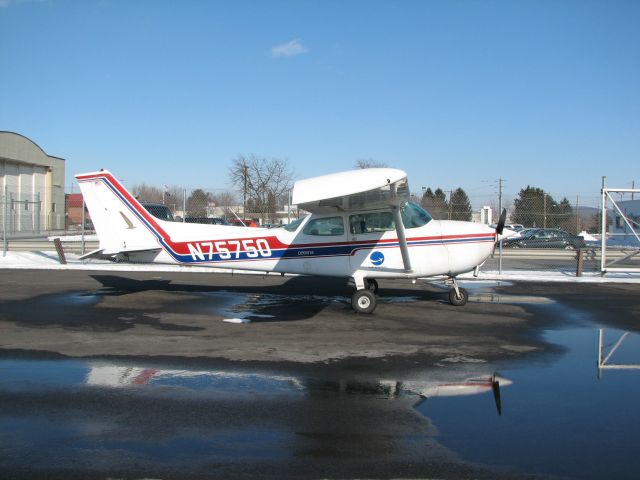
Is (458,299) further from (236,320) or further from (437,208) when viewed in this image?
(437,208)

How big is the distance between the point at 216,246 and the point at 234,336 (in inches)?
140

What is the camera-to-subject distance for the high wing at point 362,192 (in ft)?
26.6

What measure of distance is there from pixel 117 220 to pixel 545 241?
2211cm

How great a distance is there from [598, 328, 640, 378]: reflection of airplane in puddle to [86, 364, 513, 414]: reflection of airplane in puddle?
1.56m

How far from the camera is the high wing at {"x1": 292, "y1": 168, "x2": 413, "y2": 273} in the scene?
8102mm

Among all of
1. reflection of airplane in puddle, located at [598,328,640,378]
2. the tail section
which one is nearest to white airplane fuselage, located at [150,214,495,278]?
the tail section

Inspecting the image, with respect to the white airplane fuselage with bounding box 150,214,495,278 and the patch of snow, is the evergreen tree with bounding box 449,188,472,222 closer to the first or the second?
the white airplane fuselage with bounding box 150,214,495,278

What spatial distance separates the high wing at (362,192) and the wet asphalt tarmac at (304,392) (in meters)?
1.97

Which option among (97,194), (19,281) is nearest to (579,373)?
(97,194)

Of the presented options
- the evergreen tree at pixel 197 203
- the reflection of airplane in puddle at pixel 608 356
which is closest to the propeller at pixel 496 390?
the reflection of airplane in puddle at pixel 608 356

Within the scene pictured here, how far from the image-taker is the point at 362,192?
28.9ft

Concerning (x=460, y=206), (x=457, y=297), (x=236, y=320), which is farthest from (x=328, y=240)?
(x=460, y=206)

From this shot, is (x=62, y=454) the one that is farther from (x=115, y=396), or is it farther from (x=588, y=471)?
(x=588, y=471)

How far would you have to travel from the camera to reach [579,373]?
636cm
